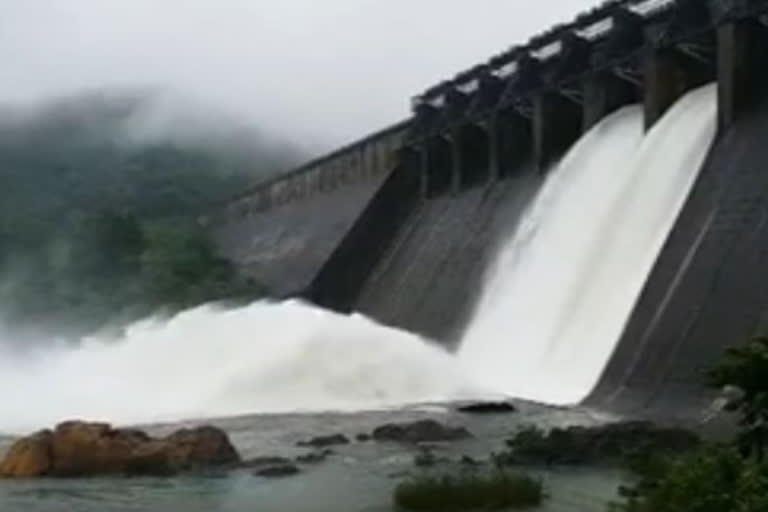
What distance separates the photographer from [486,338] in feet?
90.3

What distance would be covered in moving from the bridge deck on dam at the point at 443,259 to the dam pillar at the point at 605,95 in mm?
2564

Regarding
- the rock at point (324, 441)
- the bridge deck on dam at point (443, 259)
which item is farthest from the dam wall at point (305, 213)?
the rock at point (324, 441)

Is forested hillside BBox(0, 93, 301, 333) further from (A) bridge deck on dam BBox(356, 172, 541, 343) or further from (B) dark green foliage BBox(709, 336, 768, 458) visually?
(B) dark green foliage BBox(709, 336, 768, 458)

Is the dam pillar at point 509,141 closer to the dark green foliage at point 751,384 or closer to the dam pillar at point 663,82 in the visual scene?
the dam pillar at point 663,82

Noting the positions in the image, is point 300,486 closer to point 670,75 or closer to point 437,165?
point 670,75

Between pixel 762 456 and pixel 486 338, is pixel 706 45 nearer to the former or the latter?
pixel 486 338

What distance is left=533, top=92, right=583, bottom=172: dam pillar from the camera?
29.8 meters

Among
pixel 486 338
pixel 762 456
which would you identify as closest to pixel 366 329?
pixel 486 338

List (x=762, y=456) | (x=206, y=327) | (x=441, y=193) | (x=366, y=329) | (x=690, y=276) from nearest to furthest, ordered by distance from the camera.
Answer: (x=762, y=456) → (x=690, y=276) → (x=366, y=329) → (x=206, y=327) → (x=441, y=193)

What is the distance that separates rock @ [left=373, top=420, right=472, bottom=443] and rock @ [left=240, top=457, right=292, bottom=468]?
1887 millimetres

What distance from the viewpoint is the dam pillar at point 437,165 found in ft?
118

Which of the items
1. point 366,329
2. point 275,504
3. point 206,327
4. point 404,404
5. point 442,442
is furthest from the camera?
point 206,327

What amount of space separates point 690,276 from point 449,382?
6461 mm

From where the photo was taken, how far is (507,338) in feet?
86.5
